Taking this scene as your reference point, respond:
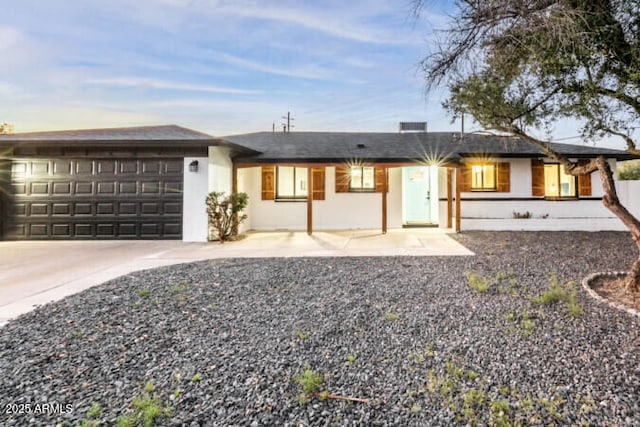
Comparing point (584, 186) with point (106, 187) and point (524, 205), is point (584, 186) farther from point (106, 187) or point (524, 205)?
point (106, 187)

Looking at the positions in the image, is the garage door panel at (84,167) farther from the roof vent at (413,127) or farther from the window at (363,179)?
the roof vent at (413,127)

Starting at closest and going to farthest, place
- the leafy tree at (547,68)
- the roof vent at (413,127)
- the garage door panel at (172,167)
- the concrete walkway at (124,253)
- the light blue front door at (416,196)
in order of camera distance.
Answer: the leafy tree at (547,68), the concrete walkway at (124,253), the garage door panel at (172,167), the light blue front door at (416,196), the roof vent at (413,127)

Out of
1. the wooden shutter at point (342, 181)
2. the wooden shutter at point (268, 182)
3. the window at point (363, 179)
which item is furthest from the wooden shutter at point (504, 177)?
the wooden shutter at point (268, 182)

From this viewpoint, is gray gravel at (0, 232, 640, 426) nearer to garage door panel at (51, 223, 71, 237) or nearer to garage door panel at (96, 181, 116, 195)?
garage door panel at (96, 181, 116, 195)

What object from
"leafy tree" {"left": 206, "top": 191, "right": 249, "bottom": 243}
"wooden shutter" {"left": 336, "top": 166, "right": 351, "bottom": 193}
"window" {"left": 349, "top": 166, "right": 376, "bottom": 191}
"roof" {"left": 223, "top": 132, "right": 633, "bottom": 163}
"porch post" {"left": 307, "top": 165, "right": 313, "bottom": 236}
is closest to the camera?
"leafy tree" {"left": 206, "top": 191, "right": 249, "bottom": 243}

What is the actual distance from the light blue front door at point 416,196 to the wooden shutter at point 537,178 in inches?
142

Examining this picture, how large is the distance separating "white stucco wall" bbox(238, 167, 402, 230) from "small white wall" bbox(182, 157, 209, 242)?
105 inches

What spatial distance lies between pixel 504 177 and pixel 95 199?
42.9 ft

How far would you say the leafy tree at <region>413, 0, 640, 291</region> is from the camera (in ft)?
13.3

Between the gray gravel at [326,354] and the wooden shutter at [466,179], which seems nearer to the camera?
the gray gravel at [326,354]

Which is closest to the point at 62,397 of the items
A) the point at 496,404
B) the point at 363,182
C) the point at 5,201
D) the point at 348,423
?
the point at 348,423

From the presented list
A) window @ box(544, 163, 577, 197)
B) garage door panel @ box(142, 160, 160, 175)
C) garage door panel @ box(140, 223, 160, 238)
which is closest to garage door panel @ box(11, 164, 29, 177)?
garage door panel @ box(142, 160, 160, 175)

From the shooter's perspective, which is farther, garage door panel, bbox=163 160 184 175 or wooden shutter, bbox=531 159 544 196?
wooden shutter, bbox=531 159 544 196

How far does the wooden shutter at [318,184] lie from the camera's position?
11.0m
